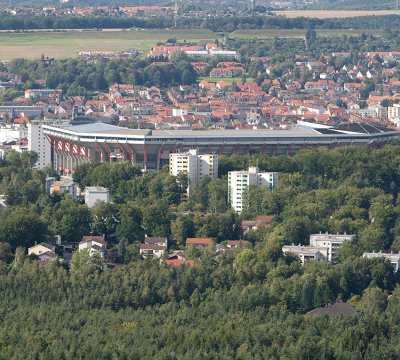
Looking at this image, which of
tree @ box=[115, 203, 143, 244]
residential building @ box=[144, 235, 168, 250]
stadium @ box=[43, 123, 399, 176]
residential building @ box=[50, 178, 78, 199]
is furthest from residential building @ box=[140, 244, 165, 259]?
stadium @ box=[43, 123, 399, 176]

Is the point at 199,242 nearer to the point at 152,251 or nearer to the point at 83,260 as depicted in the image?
the point at 152,251

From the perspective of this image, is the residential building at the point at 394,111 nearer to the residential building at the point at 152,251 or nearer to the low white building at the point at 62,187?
the low white building at the point at 62,187

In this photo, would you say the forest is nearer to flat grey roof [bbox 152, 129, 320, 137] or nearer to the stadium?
the stadium

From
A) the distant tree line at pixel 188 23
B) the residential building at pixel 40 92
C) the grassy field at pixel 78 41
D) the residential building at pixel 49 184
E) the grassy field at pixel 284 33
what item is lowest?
the residential building at pixel 49 184

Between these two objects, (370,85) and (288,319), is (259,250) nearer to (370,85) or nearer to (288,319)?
(288,319)

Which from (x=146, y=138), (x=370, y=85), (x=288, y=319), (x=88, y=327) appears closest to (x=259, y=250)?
(x=288, y=319)

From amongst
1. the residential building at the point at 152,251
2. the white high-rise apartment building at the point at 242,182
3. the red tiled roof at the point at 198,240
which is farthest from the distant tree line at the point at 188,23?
the residential building at the point at 152,251
